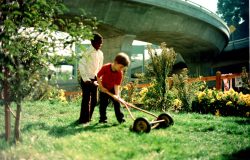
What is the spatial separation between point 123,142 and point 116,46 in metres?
20.7

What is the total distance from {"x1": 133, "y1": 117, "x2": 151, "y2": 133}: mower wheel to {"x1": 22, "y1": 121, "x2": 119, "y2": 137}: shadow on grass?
0.79 m

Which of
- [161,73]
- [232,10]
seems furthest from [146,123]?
[232,10]

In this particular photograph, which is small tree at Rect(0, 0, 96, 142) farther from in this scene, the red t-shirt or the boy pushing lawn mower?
the red t-shirt

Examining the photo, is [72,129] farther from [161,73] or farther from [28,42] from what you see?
[161,73]

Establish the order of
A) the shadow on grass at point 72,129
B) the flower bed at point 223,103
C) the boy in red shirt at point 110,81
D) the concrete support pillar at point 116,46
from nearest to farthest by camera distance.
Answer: the shadow on grass at point 72,129
the boy in red shirt at point 110,81
the flower bed at point 223,103
the concrete support pillar at point 116,46

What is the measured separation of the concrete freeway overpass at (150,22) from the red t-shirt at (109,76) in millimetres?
11263

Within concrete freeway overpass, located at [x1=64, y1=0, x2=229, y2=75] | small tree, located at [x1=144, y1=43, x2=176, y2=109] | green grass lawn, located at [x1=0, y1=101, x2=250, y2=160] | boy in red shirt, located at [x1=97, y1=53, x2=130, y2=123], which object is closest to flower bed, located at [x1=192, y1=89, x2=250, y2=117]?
small tree, located at [x1=144, y1=43, x2=176, y2=109]

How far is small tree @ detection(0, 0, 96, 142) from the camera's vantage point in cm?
449

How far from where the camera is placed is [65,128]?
6.37 meters

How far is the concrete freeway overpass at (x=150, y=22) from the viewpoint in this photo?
22.1 metres

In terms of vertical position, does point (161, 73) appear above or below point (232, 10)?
below

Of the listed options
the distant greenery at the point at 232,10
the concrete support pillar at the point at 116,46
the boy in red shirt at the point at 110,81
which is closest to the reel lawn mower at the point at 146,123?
the boy in red shirt at the point at 110,81

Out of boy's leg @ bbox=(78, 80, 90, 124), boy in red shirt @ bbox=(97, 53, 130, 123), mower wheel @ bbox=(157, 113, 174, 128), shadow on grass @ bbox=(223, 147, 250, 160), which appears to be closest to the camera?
shadow on grass @ bbox=(223, 147, 250, 160)

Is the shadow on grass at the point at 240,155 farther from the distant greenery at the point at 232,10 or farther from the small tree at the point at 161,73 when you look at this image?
the distant greenery at the point at 232,10
